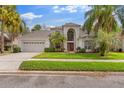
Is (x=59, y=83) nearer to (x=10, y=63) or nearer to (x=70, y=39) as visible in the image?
(x=10, y=63)

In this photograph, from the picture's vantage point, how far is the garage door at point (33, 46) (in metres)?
37.3

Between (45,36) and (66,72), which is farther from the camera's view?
(45,36)

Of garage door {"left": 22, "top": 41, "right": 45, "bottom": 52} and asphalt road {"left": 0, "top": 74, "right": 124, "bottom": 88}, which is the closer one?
asphalt road {"left": 0, "top": 74, "right": 124, "bottom": 88}

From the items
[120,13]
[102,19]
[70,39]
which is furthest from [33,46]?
[120,13]

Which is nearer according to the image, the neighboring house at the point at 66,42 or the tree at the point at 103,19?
the tree at the point at 103,19

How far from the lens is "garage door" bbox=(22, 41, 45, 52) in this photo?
3734 centimetres

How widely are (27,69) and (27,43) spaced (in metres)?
26.6

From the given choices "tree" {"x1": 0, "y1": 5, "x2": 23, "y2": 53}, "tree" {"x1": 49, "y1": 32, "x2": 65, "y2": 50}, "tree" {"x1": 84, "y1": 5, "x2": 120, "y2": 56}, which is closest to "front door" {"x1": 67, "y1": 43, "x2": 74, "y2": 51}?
"tree" {"x1": 49, "y1": 32, "x2": 65, "y2": 50}

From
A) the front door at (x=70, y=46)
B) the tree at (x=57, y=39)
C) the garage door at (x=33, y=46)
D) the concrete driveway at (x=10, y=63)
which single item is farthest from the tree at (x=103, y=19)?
the concrete driveway at (x=10, y=63)

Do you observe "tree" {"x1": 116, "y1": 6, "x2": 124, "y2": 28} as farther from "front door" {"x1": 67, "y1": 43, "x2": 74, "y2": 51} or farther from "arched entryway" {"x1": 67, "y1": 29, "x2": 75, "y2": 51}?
"front door" {"x1": 67, "y1": 43, "x2": 74, "y2": 51}

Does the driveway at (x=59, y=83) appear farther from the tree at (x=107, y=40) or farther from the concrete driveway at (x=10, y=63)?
the tree at (x=107, y=40)
